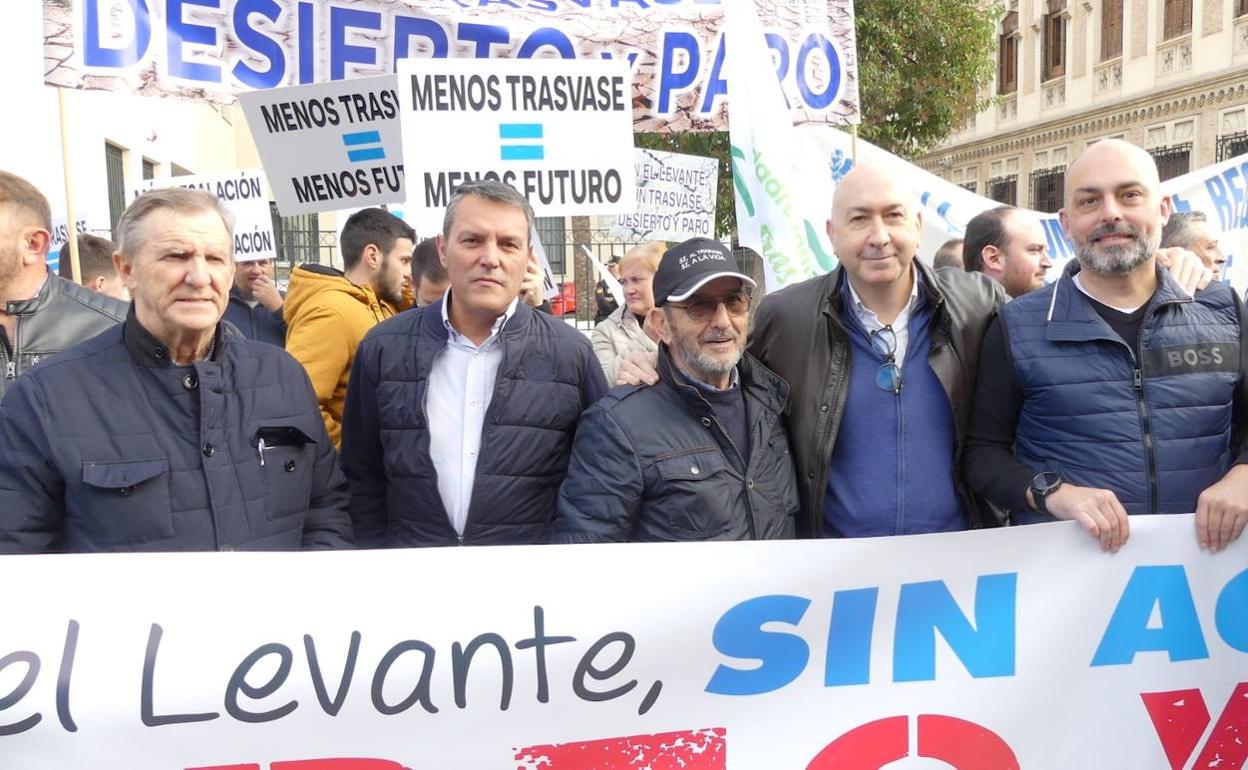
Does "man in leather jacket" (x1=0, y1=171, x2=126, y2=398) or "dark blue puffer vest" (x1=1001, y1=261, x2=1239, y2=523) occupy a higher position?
"man in leather jacket" (x1=0, y1=171, x2=126, y2=398)

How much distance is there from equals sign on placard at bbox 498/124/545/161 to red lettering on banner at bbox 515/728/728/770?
2.74 metres

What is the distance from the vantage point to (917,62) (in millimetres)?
19250

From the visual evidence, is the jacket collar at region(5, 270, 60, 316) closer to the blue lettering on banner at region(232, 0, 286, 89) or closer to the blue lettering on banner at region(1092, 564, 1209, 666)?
the blue lettering on banner at region(232, 0, 286, 89)

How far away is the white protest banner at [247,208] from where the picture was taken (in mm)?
7617

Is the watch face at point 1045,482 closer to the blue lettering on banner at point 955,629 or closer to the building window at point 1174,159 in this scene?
the blue lettering on banner at point 955,629

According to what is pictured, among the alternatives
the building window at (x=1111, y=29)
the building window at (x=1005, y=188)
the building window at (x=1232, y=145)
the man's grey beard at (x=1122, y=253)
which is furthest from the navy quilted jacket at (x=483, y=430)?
the building window at (x=1005, y=188)

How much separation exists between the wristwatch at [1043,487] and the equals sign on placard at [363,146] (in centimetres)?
340

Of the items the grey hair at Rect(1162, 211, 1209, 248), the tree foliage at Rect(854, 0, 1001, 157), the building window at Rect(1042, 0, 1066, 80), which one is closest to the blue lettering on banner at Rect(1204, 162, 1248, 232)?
the grey hair at Rect(1162, 211, 1209, 248)

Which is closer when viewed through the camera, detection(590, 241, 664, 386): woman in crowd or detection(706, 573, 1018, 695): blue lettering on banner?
detection(706, 573, 1018, 695): blue lettering on banner

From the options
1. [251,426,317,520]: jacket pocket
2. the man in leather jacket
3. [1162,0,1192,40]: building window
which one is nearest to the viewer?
[251,426,317,520]: jacket pocket

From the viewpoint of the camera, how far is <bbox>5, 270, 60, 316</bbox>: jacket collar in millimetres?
3250

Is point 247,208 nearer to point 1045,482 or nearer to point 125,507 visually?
point 125,507

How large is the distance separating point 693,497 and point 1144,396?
1.18 meters

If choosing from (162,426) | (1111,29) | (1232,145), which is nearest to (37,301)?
(162,426)
